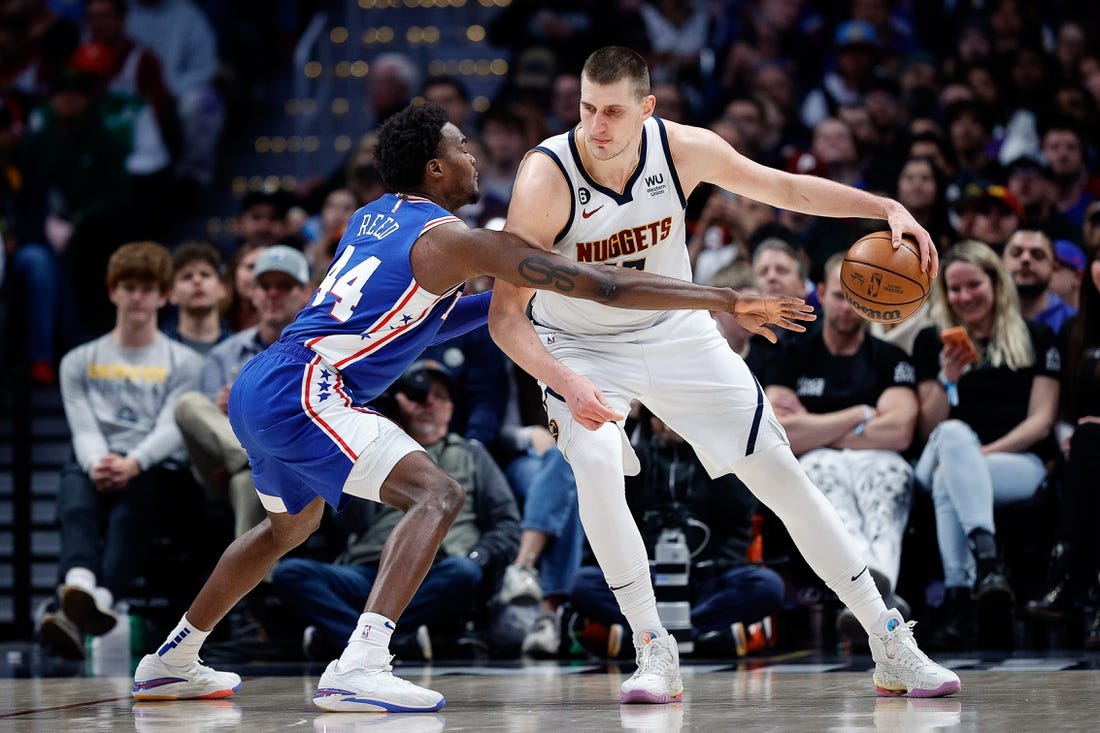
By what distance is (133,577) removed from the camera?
7762 mm

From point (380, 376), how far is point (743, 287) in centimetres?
295

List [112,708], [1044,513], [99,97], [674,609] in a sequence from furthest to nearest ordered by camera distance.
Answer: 1. [99,97]
2. [1044,513]
3. [674,609]
4. [112,708]

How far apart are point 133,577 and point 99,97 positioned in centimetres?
527

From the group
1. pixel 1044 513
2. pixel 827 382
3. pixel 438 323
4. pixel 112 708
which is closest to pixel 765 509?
pixel 827 382

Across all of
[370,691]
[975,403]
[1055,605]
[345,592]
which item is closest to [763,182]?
[370,691]

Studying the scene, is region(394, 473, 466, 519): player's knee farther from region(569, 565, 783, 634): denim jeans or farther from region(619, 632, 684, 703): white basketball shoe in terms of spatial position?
region(569, 565, 783, 634): denim jeans

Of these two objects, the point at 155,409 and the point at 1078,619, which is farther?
the point at 155,409

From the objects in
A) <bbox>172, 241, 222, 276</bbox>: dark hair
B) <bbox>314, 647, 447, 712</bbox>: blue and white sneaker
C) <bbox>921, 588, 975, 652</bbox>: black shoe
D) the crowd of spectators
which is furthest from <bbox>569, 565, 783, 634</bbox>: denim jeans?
<bbox>172, 241, 222, 276</bbox>: dark hair

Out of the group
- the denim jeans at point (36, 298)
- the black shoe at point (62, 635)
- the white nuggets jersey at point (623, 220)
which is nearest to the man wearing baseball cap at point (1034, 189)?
the white nuggets jersey at point (623, 220)

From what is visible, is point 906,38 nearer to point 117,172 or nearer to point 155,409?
point 117,172

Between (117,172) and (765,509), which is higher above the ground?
(117,172)

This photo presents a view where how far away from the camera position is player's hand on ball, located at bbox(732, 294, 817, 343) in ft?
14.6

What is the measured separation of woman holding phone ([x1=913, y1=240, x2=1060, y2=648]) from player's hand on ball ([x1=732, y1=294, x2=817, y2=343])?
2802 mm

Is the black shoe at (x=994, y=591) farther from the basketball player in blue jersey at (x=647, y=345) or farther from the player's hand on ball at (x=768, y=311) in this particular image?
the player's hand on ball at (x=768, y=311)
